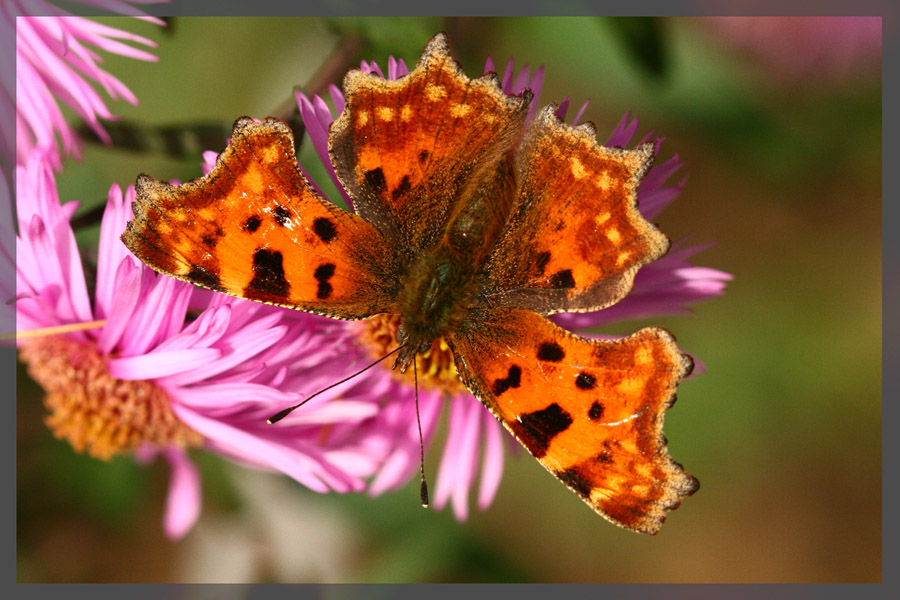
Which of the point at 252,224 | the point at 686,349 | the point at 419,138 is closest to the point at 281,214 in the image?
the point at 252,224

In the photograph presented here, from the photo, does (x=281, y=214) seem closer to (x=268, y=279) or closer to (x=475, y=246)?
(x=268, y=279)

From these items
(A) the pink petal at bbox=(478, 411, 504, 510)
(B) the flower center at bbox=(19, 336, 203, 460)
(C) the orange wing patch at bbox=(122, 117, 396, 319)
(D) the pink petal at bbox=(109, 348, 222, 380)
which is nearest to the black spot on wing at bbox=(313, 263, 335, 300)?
(C) the orange wing patch at bbox=(122, 117, 396, 319)

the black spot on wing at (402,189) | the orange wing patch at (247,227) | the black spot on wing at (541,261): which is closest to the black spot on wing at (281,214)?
the orange wing patch at (247,227)

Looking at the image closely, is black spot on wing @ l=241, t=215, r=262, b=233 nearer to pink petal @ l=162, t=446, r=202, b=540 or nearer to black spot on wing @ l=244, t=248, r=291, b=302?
black spot on wing @ l=244, t=248, r=291, b=302

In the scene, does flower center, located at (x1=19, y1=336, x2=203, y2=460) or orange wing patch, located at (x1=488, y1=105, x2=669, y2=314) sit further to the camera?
flower center, located at (x1=19, y1=336, x2=203, y2=460)

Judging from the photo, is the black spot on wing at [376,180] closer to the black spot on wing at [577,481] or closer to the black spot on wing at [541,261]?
the black spot on wing at [541,261]

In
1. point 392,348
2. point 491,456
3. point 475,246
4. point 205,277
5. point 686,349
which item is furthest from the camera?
point 686,349

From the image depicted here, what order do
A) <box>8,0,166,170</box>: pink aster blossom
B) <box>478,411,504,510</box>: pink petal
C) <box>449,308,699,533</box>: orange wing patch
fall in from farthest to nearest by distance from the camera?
1. <box>478,411,504,510</box>: pink petal
2. <box>8,0,166,170</box>: pink aster blossom
3. <box>449,308,699,533</box>: orange wing patch
